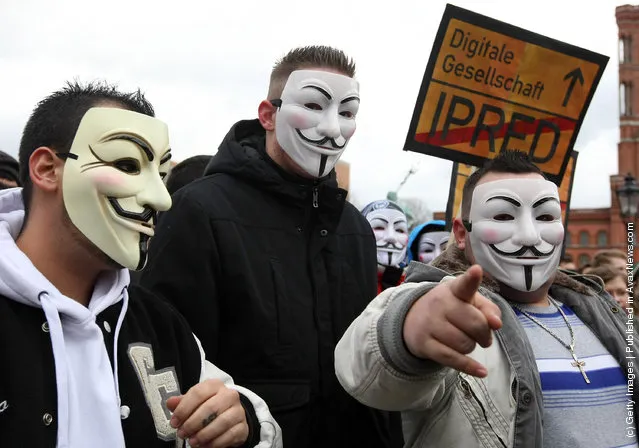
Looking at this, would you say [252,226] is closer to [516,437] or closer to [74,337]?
[74,337]

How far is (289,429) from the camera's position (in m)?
2.74

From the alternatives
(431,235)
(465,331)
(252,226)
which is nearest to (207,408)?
(465,331)

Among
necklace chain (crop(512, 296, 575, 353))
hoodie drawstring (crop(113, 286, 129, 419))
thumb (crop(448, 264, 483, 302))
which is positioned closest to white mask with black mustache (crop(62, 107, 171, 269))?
hoodie drawstring (crop(113, 286, 129, 419))

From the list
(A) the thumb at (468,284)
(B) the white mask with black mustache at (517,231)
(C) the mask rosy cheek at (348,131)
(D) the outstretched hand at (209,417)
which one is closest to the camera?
(A) the thumb at (468,284)

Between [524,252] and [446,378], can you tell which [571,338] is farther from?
[446,378]

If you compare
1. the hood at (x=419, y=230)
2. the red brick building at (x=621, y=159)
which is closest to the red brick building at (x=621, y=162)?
the red brick building at (x=621, y=159)

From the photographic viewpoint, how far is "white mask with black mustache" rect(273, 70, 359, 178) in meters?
3.16

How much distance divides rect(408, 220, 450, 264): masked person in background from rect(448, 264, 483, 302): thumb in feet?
13.4

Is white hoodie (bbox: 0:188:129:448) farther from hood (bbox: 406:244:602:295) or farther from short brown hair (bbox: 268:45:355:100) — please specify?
short brown hair (bbox: 268:45:355:100)

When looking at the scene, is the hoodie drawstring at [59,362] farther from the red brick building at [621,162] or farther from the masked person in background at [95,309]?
the red brick building at [621,162]

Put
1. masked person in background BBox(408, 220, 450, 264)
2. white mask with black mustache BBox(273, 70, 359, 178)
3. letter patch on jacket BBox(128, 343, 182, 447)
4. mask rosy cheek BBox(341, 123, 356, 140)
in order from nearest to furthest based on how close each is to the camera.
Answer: letter patch on jacket BBox(128, 343, 182, 447)
white mask with black mustache BBox(273, 70, 359, 178)
mask rosy cheek BBox(341, 123, 356, 140)
masked person in background BBox(408, 220, 450, 264)

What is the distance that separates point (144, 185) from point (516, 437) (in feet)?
4.69

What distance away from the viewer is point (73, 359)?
6.01 feet

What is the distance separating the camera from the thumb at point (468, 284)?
147 cm
